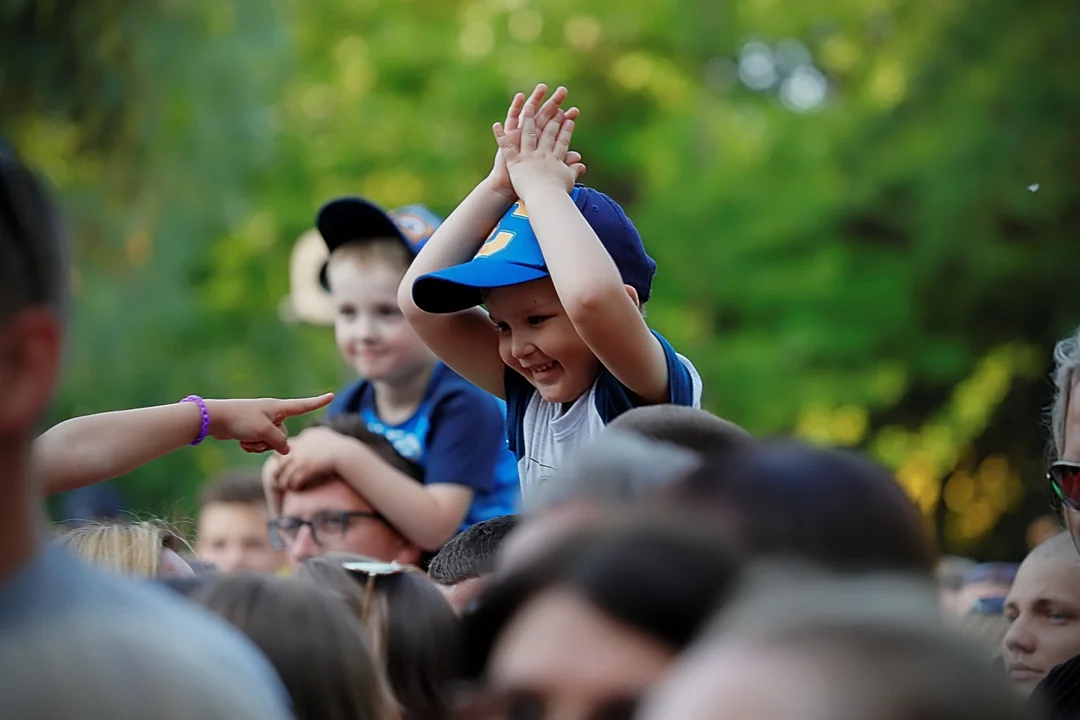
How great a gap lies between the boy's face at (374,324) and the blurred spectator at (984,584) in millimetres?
2592

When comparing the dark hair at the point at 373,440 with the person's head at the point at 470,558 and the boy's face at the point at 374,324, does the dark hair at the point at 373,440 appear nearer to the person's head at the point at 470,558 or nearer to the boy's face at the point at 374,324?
the boy's face at the point at 374,324

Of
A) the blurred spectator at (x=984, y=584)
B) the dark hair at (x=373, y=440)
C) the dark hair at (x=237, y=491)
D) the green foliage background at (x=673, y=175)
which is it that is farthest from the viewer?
the green foliage background at (x=673, y=175)

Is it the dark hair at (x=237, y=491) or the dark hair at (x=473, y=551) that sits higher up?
the dark hair at (x=473, y=551)

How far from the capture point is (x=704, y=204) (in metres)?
12.6

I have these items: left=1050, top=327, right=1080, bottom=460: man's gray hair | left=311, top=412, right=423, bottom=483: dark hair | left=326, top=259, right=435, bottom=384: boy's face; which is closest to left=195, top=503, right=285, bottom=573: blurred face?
left=326, top=259, right=435, bottom=384: boy's face

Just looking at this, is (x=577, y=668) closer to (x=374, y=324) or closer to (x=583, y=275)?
(x=583, y=275)

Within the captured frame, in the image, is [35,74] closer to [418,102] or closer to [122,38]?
[122,38]

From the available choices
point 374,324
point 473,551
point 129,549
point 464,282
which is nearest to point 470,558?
point 473,551

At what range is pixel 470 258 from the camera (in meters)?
3.37

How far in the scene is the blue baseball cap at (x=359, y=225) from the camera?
451 cm

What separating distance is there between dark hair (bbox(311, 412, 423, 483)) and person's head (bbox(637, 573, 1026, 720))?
320 cm

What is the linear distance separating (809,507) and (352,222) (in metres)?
3.28

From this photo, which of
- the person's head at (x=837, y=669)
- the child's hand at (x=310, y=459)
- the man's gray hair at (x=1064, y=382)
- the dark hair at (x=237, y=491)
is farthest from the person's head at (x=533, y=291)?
the dark hair at (x=237, y=491)

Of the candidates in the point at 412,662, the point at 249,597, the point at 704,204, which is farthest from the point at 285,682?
the point at 704,204
